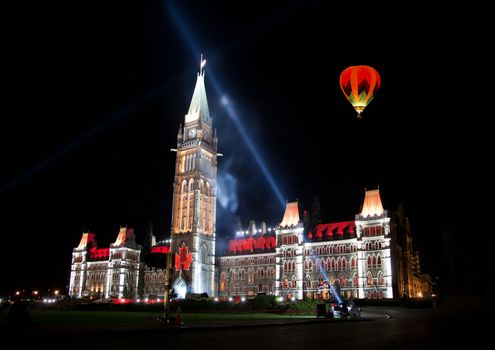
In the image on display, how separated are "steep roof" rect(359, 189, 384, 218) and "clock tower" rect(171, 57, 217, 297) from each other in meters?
38.0

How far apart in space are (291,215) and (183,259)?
87.4 ft

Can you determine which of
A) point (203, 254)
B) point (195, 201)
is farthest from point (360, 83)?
point (203, 254)

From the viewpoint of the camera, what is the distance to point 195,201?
106m

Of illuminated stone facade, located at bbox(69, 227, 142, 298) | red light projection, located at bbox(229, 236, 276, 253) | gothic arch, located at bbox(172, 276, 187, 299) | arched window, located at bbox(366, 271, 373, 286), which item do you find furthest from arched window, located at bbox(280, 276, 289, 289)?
illuminated stone facade, located at bbox(69, 227, 142, 298)

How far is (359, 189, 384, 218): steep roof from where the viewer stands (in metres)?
87.4

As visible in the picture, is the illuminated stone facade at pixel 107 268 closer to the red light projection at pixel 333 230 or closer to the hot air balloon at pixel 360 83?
the red light projection at pixel 333 230

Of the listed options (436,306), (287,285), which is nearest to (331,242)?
(287,285)

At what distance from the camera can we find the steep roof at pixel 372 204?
87.4 m

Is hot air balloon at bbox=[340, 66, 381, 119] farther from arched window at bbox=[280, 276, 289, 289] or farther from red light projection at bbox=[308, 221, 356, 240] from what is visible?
arched window at bbox=[280, 276, 289, 289]

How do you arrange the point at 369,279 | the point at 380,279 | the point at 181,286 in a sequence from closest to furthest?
the point at 380,279, the point at 369,279, the point at 181,286

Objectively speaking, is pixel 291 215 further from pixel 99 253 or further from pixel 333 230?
pixel 99 253

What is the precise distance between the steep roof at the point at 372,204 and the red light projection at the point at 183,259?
130 ft

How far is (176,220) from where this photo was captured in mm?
108312

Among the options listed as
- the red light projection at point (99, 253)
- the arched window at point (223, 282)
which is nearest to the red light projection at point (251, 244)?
the arched window at point (223, 282)
